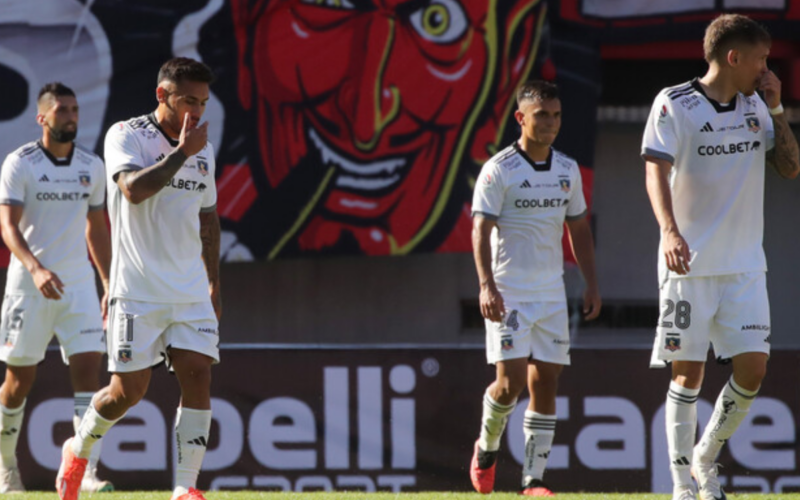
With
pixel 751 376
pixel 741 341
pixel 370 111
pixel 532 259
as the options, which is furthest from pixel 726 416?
pixel 370 111

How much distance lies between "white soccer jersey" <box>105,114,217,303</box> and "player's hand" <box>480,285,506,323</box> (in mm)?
1795

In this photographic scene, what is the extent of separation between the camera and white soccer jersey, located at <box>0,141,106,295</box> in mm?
7961

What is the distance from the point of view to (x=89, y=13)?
10.1 m

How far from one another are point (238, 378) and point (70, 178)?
1.94 meters

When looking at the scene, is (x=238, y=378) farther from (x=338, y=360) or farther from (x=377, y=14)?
(x=377, y=14)

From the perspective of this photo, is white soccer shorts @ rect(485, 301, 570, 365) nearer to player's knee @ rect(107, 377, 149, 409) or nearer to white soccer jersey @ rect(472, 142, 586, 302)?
white soccer jersey @ rect(472, 142, 586, 302)

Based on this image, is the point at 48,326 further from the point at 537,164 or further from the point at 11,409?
the point at 537,164

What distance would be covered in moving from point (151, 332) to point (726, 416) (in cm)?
257

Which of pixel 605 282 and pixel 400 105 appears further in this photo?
pixel 605 282

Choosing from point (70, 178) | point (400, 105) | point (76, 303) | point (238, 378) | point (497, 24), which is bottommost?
point (238, 378)

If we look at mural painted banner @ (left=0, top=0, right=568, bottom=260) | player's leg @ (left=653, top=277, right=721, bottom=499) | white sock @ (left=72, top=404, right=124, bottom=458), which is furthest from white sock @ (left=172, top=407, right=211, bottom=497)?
mural painted banner @ (left=0, top=0, right=568, bottom=260)

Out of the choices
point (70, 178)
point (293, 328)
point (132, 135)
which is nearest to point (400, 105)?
point (293, 328)

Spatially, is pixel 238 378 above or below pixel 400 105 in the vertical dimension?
below

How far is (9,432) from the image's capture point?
318 inches
